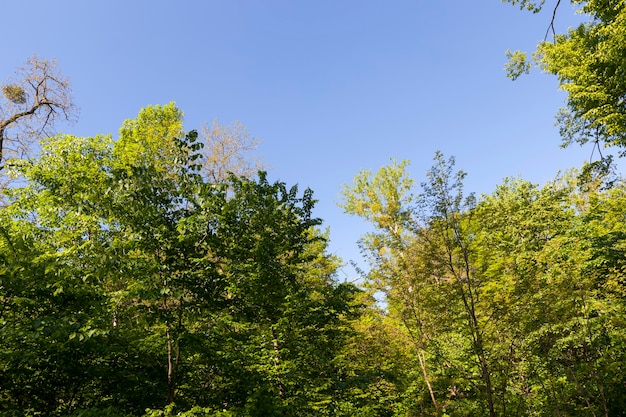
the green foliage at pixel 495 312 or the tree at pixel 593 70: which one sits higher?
the tree at pixel 593 70

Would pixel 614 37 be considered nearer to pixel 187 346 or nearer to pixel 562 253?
pixel 562 253

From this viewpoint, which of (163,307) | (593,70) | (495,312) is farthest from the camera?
(593,70)

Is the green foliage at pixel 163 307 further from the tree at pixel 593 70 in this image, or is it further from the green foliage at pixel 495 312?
the tree at pixel 593 70

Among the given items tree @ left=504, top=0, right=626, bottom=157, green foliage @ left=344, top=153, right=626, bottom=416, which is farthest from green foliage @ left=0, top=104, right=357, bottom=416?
tree @ left=504, top=0, right=626, bottom=157

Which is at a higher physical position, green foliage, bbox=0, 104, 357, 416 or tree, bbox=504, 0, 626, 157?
tree, bbox=504, 0, 626, 157

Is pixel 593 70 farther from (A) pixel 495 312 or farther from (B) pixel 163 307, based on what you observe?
(B) pixel 163 307

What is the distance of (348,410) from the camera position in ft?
24.3

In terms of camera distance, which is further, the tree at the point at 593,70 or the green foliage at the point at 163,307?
the tree at the point at 593,70

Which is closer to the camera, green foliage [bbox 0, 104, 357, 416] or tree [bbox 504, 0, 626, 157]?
green foliage [bbox 0, 104, 357, 416]

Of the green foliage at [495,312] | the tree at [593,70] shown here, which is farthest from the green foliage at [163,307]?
the tree at [593,70]

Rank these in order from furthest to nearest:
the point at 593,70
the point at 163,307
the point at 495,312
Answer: the point at 593,70 → the point at 495,312 → the point at 163,307

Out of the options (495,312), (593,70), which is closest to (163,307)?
(495,312)

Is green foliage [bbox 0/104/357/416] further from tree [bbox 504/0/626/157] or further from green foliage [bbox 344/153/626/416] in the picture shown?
tree [bbox 504/0/626/157]

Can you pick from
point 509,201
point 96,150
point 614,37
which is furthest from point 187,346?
point 509,201
